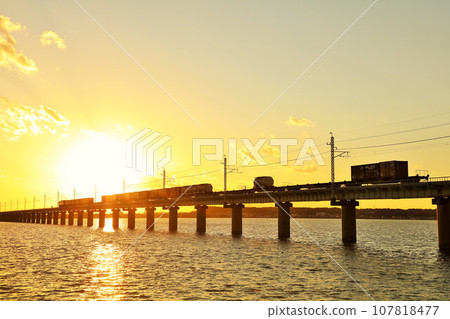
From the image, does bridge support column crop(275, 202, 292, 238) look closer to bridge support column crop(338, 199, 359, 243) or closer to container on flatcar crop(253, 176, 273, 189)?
container on flatcar crop(253, 176, 273, 189)

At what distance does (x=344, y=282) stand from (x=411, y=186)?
3227cm

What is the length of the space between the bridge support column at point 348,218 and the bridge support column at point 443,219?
1505 cm

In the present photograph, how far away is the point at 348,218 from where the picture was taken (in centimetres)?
7294

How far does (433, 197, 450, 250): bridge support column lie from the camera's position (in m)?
57.4

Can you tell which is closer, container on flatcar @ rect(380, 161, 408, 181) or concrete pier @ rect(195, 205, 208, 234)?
container on flatcar @ rect(380, 161, 408, 181)

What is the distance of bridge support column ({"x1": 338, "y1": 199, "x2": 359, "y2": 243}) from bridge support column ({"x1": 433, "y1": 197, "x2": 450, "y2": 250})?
15.0m

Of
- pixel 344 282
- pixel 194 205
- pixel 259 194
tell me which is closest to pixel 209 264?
pixel 344 282

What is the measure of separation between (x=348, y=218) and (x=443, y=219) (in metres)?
17.4

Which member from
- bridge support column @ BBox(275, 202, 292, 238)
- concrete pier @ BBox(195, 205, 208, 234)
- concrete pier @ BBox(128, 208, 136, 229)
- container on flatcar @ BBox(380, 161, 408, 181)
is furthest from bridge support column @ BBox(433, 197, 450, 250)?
concrete pier @ BBox(128, 208, 136, 229)

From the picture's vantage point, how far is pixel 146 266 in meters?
43.1

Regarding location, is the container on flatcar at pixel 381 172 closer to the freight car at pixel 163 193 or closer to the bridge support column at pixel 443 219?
the bridge support column at pixel 443 219

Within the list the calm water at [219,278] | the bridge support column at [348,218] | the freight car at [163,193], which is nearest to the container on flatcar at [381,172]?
the bridge support column at [348,218]

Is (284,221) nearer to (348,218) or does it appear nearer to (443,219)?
(348,218)

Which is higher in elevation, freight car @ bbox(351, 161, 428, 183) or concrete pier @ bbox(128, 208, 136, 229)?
freight car @ bbox(351, 161, 428, 183)
